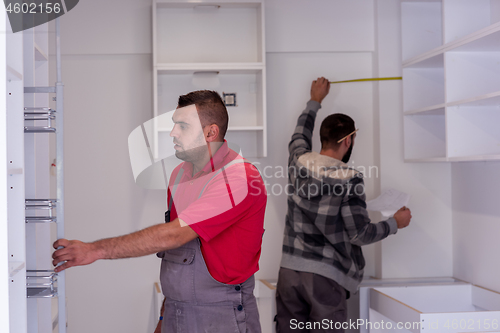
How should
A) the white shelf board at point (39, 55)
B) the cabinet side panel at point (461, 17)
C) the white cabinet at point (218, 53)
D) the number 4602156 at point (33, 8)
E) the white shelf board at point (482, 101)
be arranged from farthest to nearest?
the white cabinet at point (218, 53), the cabinet side panel at point (461, 17), the white shelf board at point (482, 101), the white shelf board at point (39, 55), the number 4602156 at point (33, 8)

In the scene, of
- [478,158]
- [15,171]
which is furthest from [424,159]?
[15,171]

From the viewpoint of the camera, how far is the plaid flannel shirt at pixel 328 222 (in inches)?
86.4

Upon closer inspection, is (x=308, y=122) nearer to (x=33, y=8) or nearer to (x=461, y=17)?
(x=461, y=17)

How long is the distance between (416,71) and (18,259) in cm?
232

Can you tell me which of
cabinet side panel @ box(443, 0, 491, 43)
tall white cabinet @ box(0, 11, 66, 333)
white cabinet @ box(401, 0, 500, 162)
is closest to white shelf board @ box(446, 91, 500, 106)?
white cabinet @ box(401, 0, 500, 162)

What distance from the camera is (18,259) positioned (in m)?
1.23

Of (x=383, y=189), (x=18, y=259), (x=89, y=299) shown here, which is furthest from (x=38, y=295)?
(x=383, y=189)

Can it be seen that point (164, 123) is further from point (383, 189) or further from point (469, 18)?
point (469, 18)

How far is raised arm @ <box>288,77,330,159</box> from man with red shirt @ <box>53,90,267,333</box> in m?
0.85

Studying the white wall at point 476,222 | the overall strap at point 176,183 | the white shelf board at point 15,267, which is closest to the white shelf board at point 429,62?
the white wall at point 476,222

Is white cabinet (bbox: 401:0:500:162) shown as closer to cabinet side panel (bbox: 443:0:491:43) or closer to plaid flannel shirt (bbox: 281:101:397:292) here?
cabinet side panel (bbox: 443:0:491:43)

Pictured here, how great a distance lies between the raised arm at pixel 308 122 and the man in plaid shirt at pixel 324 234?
57 millimetres

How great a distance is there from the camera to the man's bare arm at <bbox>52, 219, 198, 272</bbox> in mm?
1306

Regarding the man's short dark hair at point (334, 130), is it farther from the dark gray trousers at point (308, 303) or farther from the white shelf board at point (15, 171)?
the white shelf board at point (15, 171)
